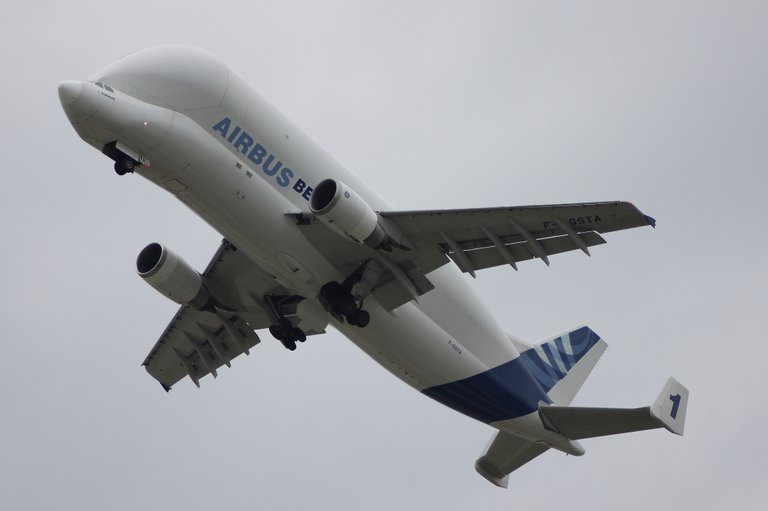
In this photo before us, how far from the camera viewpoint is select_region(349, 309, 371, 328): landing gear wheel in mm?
30316

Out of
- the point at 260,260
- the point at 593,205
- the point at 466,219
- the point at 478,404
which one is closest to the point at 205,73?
the point at 260,260

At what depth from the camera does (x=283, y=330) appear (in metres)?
33.8

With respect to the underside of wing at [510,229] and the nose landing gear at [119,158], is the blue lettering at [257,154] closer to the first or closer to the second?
the nose landing gear at [119,158]

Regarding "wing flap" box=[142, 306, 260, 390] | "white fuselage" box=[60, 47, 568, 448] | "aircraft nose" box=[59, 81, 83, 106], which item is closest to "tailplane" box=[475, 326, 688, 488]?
"white fuselage" box=[60, 47, 568, 448]

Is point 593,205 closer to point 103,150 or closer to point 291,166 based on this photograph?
point 291,166

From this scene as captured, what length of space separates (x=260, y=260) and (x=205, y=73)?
16.1ft

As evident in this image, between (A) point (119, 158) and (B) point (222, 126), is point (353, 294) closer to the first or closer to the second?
(B) point (222, 126)

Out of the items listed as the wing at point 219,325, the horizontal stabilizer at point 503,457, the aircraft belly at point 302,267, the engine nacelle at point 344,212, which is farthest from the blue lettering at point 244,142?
the horizontal stabilizer at point 503,457

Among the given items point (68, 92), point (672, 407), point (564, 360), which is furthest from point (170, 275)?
point (672, 407)

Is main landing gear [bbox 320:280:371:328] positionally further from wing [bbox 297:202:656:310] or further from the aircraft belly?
wing [bbox 297:202:656:310]

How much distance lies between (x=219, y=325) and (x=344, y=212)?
989 centimetres

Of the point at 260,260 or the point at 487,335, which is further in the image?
the point at 487,335

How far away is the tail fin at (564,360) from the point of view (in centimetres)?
3644

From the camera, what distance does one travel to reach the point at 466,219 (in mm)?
29141
